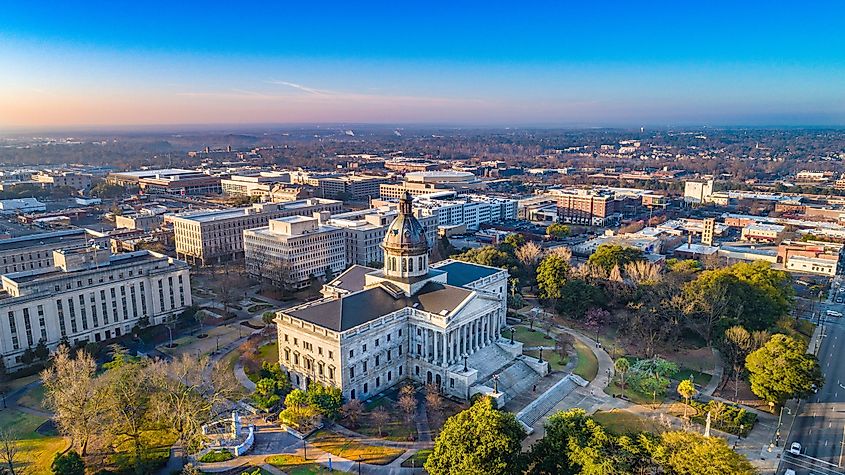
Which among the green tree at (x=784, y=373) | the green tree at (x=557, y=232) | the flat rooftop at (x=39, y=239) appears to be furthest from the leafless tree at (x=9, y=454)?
the green tree at (x=557, y=232)

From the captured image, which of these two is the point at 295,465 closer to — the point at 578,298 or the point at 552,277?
the point at 578,298

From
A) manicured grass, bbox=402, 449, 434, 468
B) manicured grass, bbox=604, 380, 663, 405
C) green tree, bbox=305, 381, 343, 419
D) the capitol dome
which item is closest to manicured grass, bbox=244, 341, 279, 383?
green tree, bbox=305, 381, 343, 419

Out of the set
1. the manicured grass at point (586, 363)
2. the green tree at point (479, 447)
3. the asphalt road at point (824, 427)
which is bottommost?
the asphalt road at point (824, 427)

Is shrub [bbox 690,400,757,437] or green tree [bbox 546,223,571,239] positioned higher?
green tree [bbox 546,223,571,239]

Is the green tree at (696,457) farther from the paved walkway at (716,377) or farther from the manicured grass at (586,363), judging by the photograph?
the manicured grass at (586,363)

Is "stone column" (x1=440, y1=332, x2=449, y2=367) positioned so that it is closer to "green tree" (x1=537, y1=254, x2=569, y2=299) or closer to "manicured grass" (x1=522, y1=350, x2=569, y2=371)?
"manicured grass" (x1=522, y1=350, x2=569, y2=371)

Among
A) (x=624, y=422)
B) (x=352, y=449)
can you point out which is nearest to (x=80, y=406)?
(x=352, y=449)
